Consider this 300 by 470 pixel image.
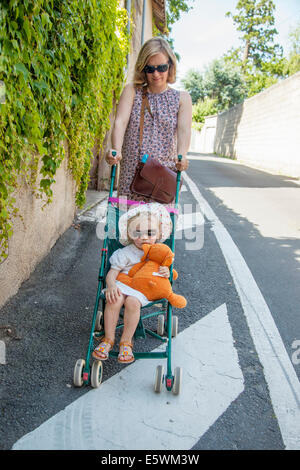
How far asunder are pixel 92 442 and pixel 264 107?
23.3m

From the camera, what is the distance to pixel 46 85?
3.12 metres

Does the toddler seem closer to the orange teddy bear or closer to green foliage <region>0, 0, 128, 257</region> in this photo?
the orange teddy bear

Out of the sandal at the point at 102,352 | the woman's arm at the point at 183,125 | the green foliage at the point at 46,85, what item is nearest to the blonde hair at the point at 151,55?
the woman's arm at the point at 183,125

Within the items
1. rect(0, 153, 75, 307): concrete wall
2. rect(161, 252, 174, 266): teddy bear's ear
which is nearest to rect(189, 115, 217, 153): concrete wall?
rect(0, 153, 75, 307): concrete wall

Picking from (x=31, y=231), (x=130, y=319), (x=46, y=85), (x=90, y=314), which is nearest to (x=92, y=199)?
(x=31, y=231)

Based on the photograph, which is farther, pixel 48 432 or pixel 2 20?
pixel 2 20

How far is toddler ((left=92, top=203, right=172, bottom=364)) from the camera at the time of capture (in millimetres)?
2717

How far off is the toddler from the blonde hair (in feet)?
3.53

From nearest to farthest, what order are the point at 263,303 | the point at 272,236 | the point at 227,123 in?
the point at 263,303, the point at 272,236, the point at 227,123

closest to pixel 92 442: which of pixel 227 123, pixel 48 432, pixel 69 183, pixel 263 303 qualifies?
pixel 48 432

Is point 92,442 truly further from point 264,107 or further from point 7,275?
point 264,107

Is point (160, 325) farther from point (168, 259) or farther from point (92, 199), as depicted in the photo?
point (92, 199)

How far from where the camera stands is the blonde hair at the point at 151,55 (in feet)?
10.4

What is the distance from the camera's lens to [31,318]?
3.37 metres
